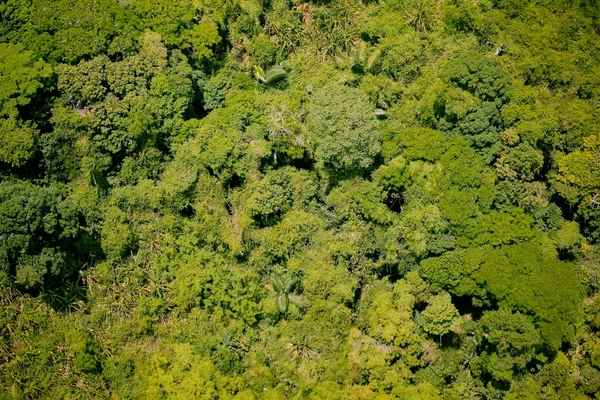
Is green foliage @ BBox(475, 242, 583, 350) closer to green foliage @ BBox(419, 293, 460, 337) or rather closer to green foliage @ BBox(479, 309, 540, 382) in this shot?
green foliage @ BBox(479, 309, 540, 382)

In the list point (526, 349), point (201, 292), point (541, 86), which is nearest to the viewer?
point (526, 349)

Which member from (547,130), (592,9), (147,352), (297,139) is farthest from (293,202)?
(592,9)

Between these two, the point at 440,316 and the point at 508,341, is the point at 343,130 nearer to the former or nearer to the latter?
the point at 440,316

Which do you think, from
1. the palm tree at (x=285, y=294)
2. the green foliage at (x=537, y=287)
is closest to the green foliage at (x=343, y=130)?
the palm tree at (x=285, y=294)

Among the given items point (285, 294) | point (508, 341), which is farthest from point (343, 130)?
point (508, 341)

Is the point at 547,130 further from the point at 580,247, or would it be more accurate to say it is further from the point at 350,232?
the point at 350,232

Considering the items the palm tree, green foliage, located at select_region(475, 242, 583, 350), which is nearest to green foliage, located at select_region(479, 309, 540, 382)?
green foliage, located at select_region(475, 242, 583, 350)
